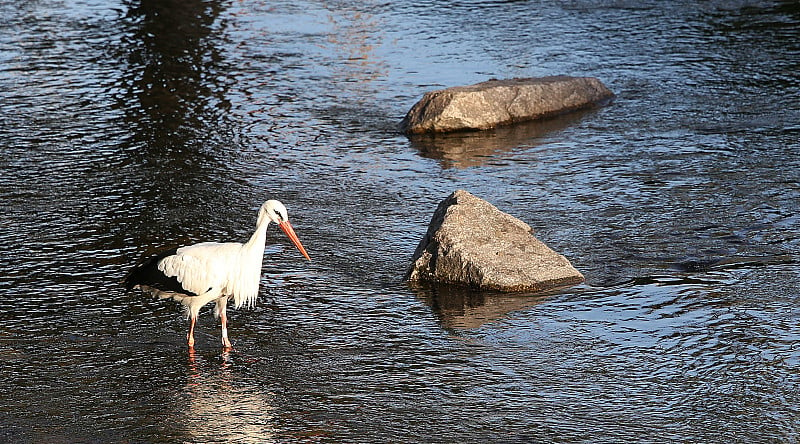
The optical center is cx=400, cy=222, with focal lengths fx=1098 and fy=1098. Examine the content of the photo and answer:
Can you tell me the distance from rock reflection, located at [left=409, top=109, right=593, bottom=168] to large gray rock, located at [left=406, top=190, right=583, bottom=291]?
337 centimetres

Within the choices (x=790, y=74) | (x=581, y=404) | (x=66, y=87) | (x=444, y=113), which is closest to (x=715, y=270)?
(x=581, y=404)

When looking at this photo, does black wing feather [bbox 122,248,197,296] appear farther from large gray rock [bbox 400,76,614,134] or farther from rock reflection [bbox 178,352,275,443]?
large gray rock [bbox 400,76,614,134]

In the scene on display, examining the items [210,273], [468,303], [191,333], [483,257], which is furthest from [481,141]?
[191,333]

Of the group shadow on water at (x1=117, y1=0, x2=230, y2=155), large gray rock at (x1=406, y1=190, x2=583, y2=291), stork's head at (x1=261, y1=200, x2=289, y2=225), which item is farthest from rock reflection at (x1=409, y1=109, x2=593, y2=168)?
stork's head at (x1=261, y1=200, x2=289, y2=225)

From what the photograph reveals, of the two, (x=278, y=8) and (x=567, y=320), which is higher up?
(x=278, y=8)

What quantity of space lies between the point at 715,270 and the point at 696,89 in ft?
20.8

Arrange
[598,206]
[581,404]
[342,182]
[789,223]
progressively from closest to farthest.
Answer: [581,404]
[789,223]
[598,206]
[342,182]

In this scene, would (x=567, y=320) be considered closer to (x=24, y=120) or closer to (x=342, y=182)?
(x=342, y=182)

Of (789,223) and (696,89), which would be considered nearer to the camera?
(789,223)

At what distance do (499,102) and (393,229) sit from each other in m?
4.04

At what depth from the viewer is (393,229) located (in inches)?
385

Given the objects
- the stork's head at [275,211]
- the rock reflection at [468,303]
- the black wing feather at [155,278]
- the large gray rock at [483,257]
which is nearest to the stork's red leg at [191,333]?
the black wing feather at [155,278]

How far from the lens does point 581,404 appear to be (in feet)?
21.0

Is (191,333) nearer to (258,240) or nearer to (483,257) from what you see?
(258,240)
